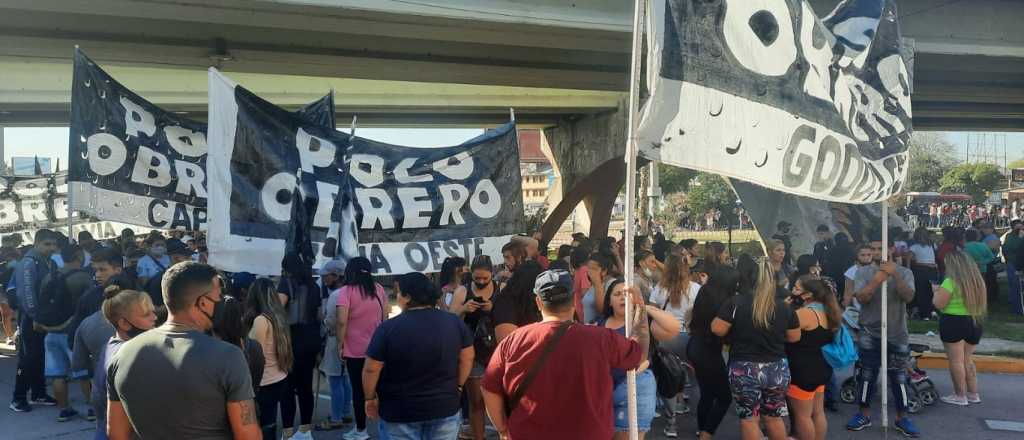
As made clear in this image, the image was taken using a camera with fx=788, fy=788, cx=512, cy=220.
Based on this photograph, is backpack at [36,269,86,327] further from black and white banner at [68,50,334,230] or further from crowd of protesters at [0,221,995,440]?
black and white banner at [68,50,334,230]

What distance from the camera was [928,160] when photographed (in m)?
68.0

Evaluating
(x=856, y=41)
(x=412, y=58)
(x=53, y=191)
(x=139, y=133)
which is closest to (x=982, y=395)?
(x=856, y=41)

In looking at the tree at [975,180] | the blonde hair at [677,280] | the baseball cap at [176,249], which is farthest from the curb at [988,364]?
the tree at [975,180]

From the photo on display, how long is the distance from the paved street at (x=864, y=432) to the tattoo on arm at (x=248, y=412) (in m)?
4.30

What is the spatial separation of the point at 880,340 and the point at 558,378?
17.3ft

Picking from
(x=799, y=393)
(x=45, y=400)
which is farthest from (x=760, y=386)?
(x=45, y=400)

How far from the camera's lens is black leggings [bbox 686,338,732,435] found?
6.55m

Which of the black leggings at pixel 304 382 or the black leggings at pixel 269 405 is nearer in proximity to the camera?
the black leggings at pixel 269 405

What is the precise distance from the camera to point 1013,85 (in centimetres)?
2155

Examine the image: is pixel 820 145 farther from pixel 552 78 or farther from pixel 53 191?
pixel 53 191

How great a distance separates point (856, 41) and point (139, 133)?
272 inches

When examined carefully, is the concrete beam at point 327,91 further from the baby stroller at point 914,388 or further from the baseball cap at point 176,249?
the baby stroller at point 914,388

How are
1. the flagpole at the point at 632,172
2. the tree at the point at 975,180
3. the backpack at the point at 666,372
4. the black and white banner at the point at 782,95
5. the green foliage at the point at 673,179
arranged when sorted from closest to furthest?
the flagpole at the point at 632,172 → the black and white banner at the point at 782,95 → the backpack at the point at 666,372 → the green foliage at the point at 673,179 → the tree at the point at 975,180

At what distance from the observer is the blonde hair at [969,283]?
25.7ft
